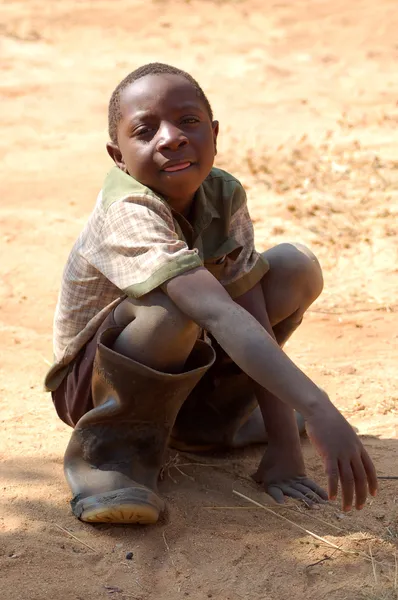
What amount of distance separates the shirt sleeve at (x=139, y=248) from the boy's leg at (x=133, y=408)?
0.23 feet

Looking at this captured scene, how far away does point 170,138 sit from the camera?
8.38 feet

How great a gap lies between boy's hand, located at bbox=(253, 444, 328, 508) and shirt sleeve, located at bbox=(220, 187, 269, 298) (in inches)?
18.4

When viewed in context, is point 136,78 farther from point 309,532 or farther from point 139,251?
point 309,532

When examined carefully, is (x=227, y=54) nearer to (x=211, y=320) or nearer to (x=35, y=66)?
(x=35, y=66)

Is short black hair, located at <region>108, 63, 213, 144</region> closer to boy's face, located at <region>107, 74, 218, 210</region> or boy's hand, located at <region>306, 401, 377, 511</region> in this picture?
boy's face, located at <region>107, 74, 218, 210</region>

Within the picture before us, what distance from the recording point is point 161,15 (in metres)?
9.11

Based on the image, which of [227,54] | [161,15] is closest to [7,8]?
[161,15]

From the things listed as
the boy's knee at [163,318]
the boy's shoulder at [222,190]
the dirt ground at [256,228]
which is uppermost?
the boy's shoulder at [222,190]

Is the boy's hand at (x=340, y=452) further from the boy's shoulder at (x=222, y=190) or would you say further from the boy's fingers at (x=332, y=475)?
the boy's shoulder at (x=222, y=190)

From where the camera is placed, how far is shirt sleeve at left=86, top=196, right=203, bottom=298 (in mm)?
2346

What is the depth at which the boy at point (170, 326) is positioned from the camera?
2.26 metres

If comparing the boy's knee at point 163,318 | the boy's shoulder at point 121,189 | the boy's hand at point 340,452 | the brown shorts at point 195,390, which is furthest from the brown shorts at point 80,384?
the boy's hand at point 340,452

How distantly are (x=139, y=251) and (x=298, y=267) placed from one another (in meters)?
0.65

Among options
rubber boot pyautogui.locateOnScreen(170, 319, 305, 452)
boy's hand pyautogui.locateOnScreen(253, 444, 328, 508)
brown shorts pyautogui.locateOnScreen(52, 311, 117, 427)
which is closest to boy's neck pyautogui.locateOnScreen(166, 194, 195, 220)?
brown shorts pyautogui.locateOnScreen(52, 311, 117, 427)
